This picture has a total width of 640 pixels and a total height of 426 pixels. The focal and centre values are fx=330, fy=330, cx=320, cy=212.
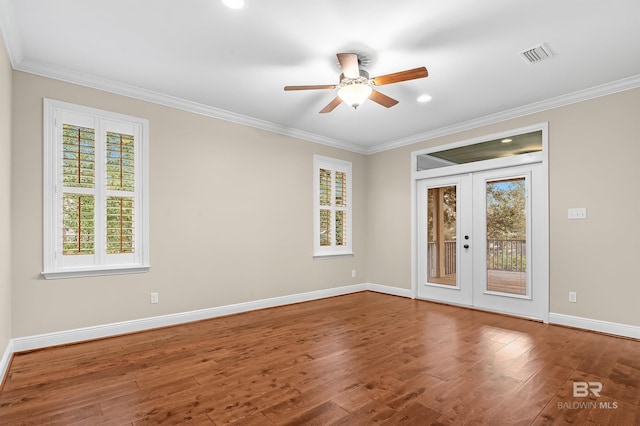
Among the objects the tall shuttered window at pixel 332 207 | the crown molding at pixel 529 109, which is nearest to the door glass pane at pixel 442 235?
the crown molding at pixel 529 109

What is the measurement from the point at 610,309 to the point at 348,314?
3.00 m

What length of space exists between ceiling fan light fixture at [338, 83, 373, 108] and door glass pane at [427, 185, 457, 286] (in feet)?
9.12

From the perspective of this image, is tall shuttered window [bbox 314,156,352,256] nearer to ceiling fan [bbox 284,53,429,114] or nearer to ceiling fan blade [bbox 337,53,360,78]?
ceiling fan [bbox 284,53,429,114]

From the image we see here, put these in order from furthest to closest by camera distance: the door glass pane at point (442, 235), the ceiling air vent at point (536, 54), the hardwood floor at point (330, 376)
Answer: the door glass pane at point (442, 235) < the ceiling air vent at point (536, 54) < the hardwood floor at point (330, 376)

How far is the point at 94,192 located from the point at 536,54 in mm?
4599

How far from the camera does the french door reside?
4.32 metres

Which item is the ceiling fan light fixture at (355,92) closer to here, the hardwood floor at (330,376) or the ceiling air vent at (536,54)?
the ceiling air vent at (536,54)

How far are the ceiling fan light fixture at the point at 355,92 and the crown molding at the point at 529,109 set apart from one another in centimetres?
251

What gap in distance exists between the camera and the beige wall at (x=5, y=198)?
105 inches

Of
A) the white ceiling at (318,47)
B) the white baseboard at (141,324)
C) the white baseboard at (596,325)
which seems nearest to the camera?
the white ceiling at (318,47)

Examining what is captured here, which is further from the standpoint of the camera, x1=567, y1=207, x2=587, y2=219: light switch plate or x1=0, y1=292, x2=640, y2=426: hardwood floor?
x1=567, y1=207, x2=587, y2=219: light switch plate

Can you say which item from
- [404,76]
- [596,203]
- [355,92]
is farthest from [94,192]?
[596,203]

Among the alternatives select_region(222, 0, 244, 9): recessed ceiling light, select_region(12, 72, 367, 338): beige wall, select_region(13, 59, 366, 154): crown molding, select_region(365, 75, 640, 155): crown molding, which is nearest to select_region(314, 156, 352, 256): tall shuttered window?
select_region(12, 72, 367, 338): beige wall

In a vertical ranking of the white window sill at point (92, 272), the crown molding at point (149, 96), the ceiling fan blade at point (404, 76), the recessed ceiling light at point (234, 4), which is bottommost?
the white window sill at point (92, 272)
